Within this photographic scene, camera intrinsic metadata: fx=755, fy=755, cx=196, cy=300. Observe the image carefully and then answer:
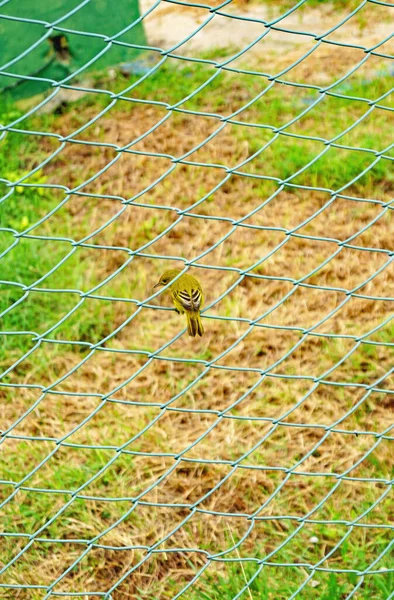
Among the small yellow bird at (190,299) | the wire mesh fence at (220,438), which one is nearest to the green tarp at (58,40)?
the wire mesh fence at (220,438)

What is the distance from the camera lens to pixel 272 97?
4934mm

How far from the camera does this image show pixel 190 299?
7.62 feet

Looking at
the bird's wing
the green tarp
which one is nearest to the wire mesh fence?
the bird's wing

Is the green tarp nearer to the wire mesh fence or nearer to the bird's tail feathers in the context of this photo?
the wire mesh fence

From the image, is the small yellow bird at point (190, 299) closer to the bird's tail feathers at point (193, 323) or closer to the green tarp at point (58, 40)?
the bird's tail feathers at point (193, 323)

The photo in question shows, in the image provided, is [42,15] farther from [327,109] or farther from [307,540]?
[307,540]

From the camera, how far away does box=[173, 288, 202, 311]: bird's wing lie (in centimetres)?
232

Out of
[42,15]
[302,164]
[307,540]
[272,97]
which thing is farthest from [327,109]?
[307,540]

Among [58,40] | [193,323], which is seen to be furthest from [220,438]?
[58,40]

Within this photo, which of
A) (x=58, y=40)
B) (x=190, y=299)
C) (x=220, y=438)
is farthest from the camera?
(x=58, y=40)

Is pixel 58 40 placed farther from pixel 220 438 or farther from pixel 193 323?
pixel 193 323

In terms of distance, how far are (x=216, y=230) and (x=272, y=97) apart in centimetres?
127

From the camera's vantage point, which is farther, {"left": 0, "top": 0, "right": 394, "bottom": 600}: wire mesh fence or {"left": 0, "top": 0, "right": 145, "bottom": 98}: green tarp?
{"left": 0, "top": 0, "right": 145, "bottom": 98}: green tarp

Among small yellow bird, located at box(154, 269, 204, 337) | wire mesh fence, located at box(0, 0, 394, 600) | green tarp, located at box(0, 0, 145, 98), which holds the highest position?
green tarp, located at box(0, 0, 145, 98)
